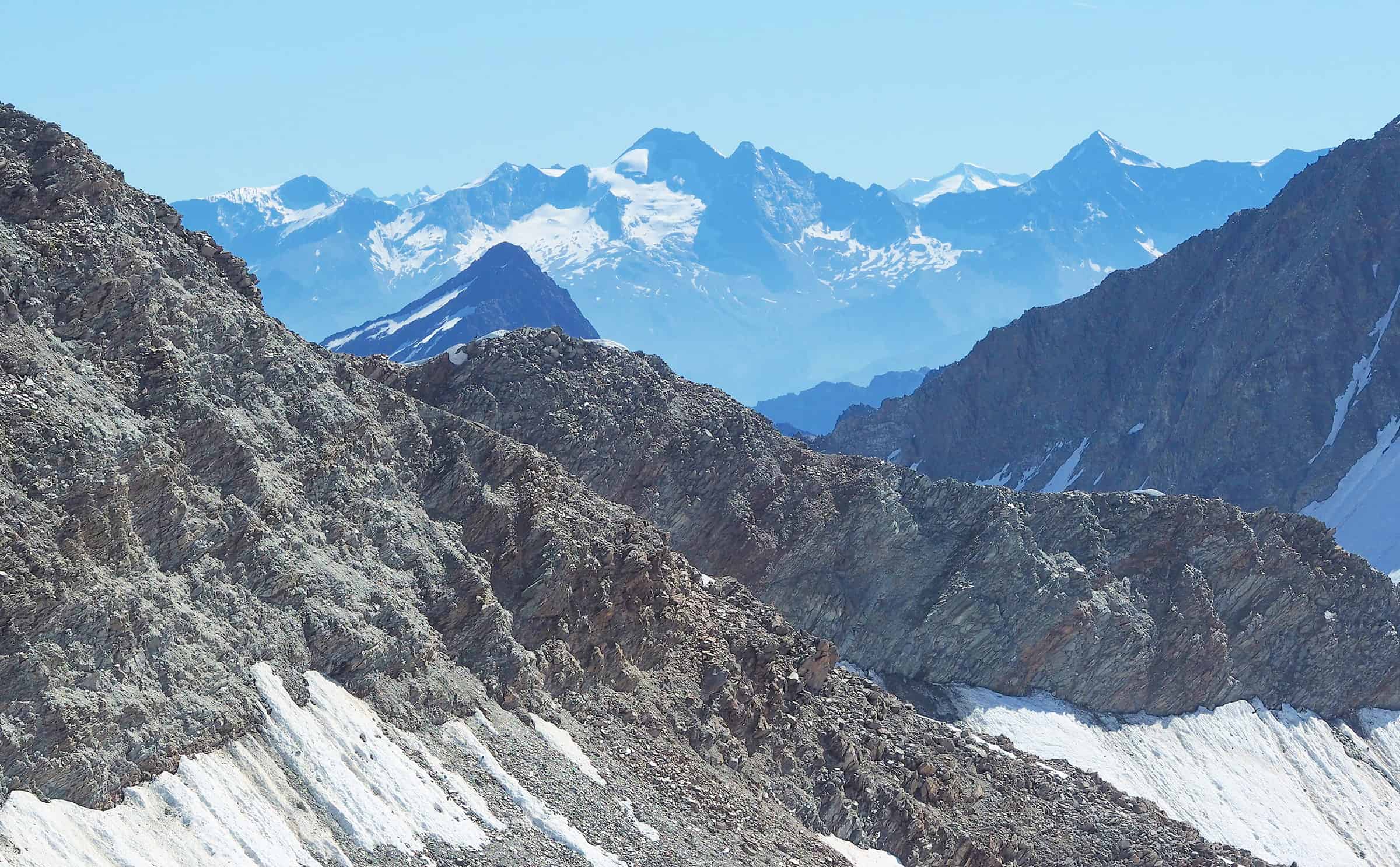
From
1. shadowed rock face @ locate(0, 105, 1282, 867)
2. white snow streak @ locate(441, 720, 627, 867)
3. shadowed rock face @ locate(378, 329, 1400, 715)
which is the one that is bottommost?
white snow streak @ locate(441, 720, 627, 867)

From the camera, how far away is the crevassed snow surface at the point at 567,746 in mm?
61719

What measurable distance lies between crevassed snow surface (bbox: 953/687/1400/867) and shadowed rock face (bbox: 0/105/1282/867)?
14.7 meters

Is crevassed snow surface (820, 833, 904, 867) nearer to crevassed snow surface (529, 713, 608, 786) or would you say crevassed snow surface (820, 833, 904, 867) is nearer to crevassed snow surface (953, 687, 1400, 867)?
crevassed snow surface (529, 713, 608, 786)

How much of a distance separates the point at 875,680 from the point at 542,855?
4885 cm

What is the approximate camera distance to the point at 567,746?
63.0m

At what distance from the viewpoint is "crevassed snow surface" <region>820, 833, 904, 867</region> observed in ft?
222

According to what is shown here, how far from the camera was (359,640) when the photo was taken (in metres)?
59.0

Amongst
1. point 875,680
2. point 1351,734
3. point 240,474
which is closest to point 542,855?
point 240,474

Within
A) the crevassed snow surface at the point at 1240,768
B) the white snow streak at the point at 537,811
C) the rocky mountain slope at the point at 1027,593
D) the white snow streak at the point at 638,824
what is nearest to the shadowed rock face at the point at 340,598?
the white snow streak at the point at 638,824

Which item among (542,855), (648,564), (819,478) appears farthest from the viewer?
(819,478)

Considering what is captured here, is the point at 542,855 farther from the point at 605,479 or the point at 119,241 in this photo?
the point at 605,479

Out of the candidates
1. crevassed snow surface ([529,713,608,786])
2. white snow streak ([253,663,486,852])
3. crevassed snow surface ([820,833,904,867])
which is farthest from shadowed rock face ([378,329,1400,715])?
white snow streak ([253,663,486,852])

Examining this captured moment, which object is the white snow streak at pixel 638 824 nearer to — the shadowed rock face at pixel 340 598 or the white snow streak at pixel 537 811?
the shadowed rock face at pixel 340 598

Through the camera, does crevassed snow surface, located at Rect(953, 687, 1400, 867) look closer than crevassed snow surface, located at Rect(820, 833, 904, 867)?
No
